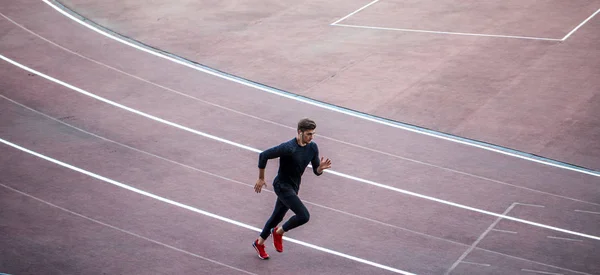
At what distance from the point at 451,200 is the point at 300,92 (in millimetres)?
5438

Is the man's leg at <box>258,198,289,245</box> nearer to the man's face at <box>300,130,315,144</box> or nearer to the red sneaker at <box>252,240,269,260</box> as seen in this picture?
the red sneaker at <box>252,240,269,260</box>

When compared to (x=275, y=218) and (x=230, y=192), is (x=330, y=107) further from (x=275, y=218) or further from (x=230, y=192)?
(x=275, y=218)

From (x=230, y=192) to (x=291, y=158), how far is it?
3099mm

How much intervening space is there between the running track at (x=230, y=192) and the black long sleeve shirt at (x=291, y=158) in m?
1.31

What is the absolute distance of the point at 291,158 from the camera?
30.9ft

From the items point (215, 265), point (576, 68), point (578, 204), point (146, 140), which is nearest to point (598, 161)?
point (578, 204)

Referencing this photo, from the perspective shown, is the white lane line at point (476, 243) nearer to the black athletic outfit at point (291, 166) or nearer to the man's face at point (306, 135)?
the black athletic outfit at point (291, 166)

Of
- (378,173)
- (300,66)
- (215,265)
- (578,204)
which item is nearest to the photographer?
(215,265)

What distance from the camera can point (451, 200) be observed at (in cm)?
1199

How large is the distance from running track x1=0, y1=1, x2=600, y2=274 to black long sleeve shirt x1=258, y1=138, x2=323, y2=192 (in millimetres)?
1305

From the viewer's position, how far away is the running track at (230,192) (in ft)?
34.0

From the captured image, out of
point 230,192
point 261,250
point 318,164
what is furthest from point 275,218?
point 230,192

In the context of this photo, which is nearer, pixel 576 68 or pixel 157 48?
pixel 576 68

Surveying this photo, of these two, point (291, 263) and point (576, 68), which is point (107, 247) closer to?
point (291, 263)
